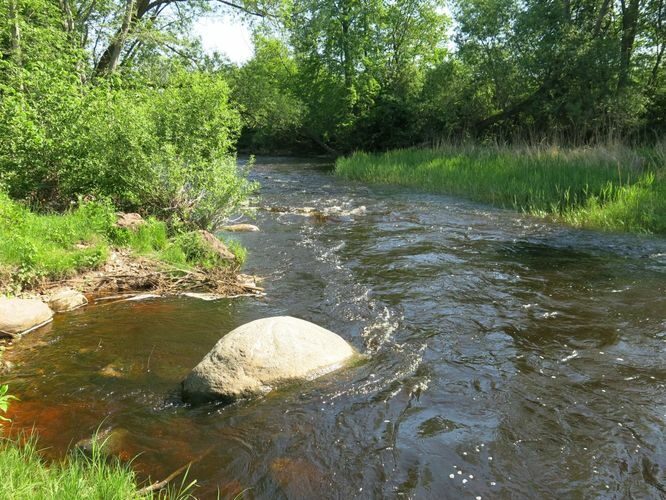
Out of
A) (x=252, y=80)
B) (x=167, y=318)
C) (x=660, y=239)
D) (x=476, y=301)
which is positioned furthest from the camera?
(x=252, y=80)

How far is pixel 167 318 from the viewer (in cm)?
658

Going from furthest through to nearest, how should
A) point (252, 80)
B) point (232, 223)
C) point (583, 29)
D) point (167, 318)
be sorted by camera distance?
point (252, 80)
point (583, 29)
point (232, 223)
point (167, 318)

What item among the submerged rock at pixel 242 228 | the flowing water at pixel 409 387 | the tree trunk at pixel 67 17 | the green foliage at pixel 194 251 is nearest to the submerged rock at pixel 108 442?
the flowing water at pixel 409 387

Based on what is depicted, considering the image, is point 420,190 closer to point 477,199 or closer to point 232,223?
point 477,199

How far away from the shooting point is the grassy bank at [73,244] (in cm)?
712

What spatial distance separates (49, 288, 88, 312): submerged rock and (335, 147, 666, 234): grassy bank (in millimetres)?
10769

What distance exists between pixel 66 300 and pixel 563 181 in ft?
40.8

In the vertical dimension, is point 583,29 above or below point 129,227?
above

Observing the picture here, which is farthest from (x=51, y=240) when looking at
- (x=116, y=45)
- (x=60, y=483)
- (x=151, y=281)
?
(x=116, y=45)

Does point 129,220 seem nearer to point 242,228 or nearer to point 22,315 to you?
point 22,315

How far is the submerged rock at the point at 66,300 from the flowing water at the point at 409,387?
29cm

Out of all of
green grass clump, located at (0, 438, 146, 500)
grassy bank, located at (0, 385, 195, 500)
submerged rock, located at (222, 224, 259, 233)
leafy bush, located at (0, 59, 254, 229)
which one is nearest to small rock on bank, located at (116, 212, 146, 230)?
leafy bush, located at (0, 59, 254, 229)

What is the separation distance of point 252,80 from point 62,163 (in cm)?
2906

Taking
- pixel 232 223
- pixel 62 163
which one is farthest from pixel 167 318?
pixel 232 223
